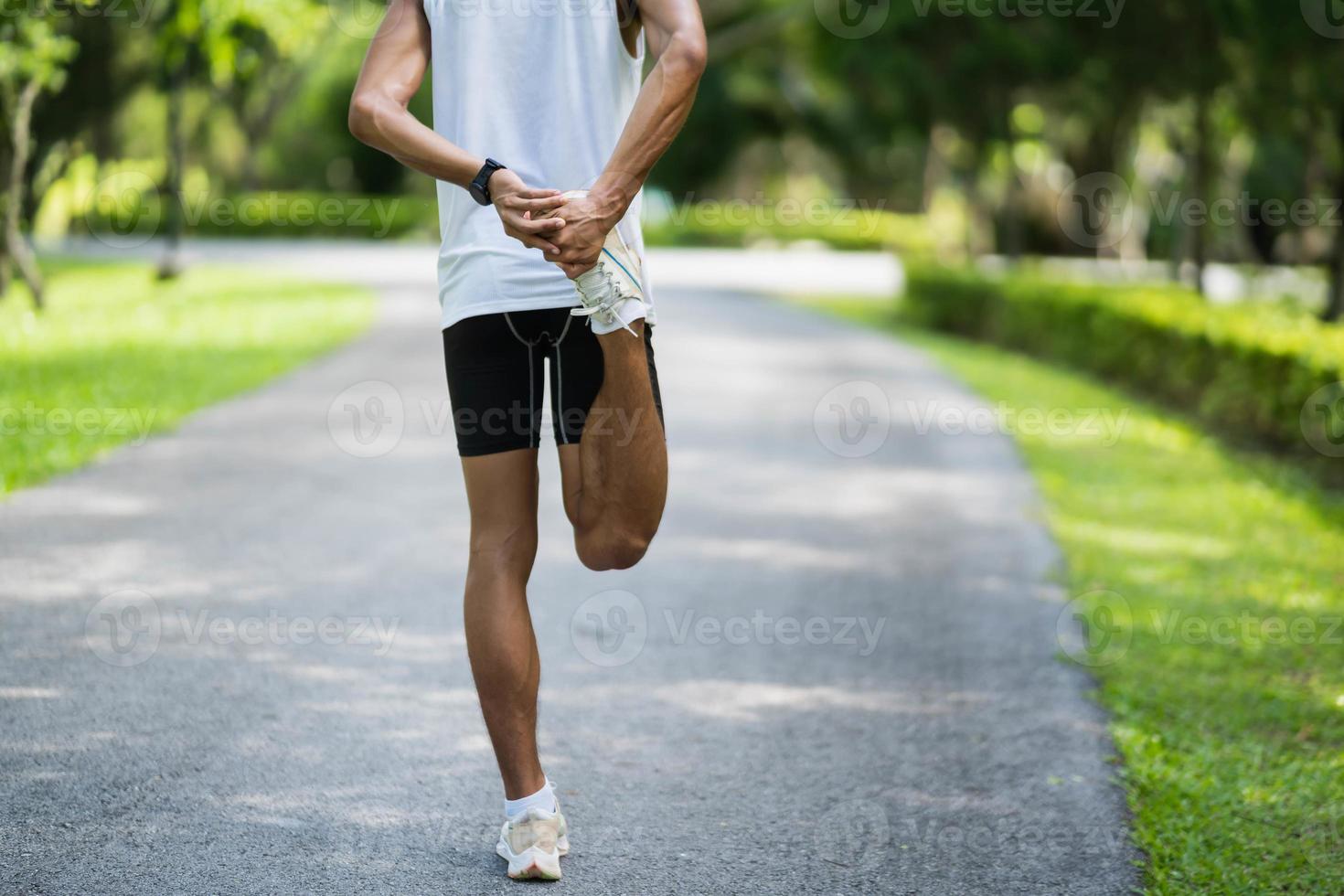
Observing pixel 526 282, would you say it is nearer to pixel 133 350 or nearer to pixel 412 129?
pixel 412 129

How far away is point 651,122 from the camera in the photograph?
3086mm

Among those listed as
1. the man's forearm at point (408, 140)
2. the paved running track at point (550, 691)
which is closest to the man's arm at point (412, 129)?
the man's forearm at point (408, 140)

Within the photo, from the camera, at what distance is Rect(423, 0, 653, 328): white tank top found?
316cm

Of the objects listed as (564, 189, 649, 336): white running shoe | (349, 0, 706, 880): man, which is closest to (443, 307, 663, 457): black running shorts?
(349, 0, 706, 880): man

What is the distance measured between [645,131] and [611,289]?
1.14ft

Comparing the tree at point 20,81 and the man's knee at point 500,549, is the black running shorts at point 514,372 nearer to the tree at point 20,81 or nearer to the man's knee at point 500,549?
the man's knee at point 500,549

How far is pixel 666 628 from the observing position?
556cm

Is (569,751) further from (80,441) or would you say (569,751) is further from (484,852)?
(80,441)

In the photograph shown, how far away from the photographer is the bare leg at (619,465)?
10.4 ft

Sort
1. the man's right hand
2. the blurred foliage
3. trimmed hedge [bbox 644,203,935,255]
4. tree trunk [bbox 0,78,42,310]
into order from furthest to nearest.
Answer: trimmed hedge [bbox 644,203,935,255], tree trunk [bbox 0,78,42,310], the blurred foliage, the man's right hand

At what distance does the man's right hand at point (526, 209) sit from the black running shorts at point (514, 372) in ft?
0.84

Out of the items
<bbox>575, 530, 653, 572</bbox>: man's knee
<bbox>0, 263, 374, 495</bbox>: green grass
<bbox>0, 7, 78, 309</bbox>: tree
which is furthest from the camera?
<bbox>0, 7, 78, 309</bbox>: tree

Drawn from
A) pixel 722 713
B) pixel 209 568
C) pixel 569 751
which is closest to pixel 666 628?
pixel 722 713

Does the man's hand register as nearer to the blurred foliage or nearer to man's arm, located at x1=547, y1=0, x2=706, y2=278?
man's arm, located at x1=547, y1=0, x2=706, y2=278
